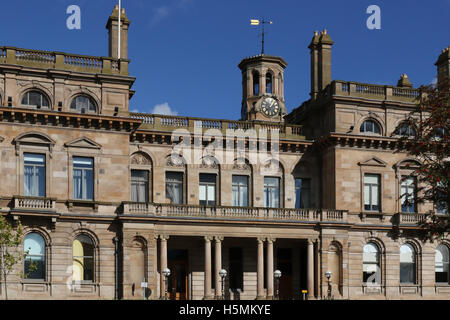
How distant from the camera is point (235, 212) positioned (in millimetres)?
47938

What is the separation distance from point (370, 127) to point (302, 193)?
6.56 meters

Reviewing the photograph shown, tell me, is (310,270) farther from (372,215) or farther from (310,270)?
(372,215)

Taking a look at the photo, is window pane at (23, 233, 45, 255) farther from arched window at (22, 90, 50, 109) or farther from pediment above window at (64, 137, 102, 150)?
arched window at (22, 90, 50, 109)

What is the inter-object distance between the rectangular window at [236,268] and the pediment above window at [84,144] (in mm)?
11867

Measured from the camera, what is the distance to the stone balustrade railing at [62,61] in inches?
1742

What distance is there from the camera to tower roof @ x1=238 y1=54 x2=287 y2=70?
229 ft

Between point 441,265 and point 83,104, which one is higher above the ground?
point 83,104

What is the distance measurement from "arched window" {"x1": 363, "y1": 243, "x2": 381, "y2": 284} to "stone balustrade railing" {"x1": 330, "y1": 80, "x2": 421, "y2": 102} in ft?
33.7

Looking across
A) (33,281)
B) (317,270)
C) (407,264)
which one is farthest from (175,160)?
(407,264)

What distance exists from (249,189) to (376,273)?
33.5ft

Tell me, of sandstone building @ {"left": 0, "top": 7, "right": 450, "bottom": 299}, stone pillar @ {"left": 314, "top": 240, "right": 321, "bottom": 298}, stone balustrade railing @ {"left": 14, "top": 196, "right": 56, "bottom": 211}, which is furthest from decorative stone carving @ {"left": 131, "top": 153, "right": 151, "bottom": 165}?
stone pillar @ {"left": 314, "top": 240, "right": 321, "bottom": 298}

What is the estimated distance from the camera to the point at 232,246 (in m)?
50.5
